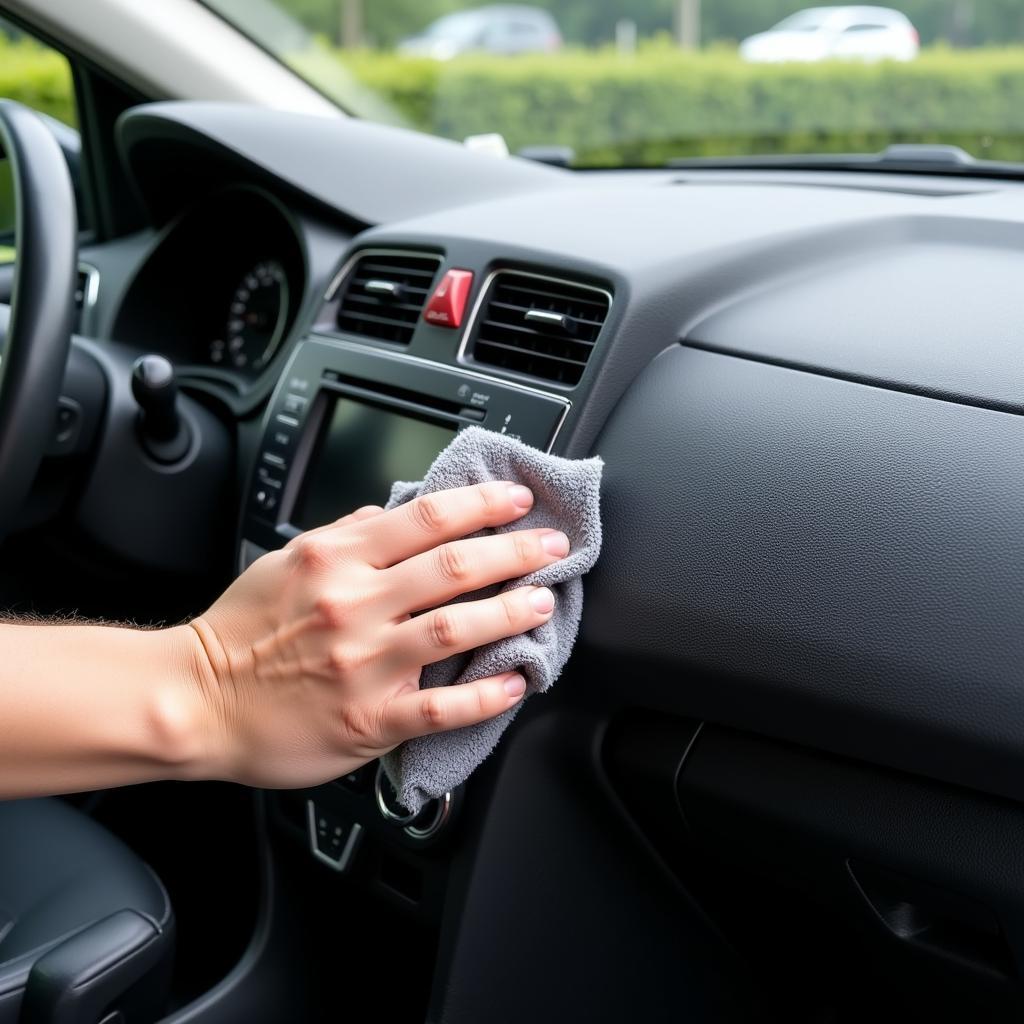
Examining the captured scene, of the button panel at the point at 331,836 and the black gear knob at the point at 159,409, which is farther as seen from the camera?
the black gear knob at the point at 159,409

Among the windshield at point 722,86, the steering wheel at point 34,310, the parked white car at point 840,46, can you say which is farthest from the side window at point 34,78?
the parked white car at point 840,46

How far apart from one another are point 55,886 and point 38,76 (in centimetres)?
130

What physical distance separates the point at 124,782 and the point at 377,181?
938 millimetres

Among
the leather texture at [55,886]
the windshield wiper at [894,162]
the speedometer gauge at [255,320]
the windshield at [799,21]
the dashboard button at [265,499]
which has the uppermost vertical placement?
the windshield at [799,21]

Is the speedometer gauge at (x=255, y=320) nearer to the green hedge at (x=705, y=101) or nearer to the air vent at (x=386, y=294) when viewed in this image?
the air vent at (x=386, y=294)

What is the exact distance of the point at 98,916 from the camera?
1180mm

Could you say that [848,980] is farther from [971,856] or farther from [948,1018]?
[971,856]

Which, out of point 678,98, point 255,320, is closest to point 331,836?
point 255,320

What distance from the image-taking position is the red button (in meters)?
1.23

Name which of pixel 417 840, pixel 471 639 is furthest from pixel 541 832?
pixel 471 639

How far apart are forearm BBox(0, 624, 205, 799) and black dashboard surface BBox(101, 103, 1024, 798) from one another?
1.10 feet

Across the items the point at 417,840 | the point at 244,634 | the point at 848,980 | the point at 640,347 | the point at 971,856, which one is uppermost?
the point at 640,347

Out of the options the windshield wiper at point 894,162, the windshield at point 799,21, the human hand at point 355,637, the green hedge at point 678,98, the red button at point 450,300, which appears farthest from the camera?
the windshield at point 799,21

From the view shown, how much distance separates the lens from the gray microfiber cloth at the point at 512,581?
911 mm
